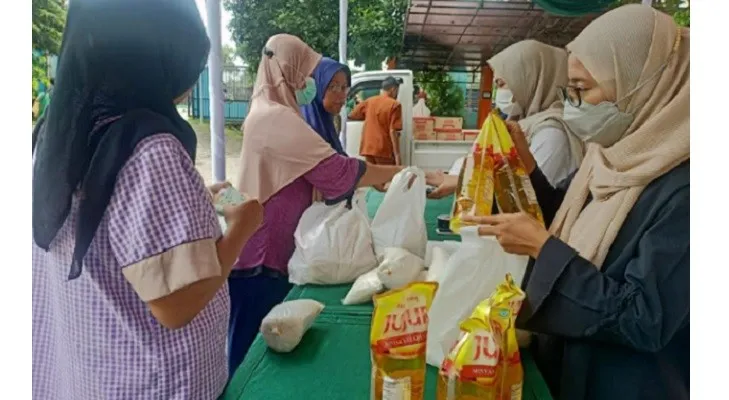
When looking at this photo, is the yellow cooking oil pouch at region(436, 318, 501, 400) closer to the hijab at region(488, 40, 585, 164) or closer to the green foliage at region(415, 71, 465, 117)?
the hijab at region(488, 40, 585, 164)

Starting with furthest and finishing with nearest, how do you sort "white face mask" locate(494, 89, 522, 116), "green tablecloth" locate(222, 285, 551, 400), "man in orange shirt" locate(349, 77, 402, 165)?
"man in orange shirt" locate(349, 77, 402, 165) < "white face mask" locate(494, 89, 522, 116) < "green tablecloth" locate(222, 285, 551, 400)

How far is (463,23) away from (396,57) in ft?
8.52

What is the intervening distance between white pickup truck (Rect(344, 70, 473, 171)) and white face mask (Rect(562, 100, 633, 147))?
4327 mm

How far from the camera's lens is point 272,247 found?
178 centimetres

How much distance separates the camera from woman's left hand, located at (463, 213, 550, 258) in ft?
3.26

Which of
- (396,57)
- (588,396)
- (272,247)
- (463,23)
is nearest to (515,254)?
(588,396)

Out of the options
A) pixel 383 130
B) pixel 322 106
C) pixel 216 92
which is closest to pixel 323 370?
pixel 322 106

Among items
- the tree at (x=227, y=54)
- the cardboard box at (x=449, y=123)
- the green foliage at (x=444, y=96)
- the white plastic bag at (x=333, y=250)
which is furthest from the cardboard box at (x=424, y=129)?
the green foliage at (x=444, y=96)

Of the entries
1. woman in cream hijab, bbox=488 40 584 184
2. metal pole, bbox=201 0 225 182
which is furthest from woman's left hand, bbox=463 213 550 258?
metal pole, bbox=201 0 225 182

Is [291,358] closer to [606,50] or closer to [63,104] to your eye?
[63,104]

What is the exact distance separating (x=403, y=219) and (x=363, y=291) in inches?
14.0

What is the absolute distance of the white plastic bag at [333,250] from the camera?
5.12 feet

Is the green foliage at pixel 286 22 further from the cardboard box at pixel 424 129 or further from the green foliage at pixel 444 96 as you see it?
the green foliage at pixel 444 96

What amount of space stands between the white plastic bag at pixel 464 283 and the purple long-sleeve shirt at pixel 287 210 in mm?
862
